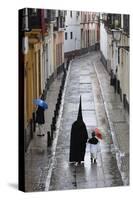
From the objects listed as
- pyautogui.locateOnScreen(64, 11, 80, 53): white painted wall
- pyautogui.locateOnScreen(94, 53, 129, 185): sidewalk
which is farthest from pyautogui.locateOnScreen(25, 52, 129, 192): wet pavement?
pyautogui.locateOnScreen(64, 11, 80, 53): white painted wall

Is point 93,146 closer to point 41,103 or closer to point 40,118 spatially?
point 40,118

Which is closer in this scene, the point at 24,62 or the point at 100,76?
the point at 24,62

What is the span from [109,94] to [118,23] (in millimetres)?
1145

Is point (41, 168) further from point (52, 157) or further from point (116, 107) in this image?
→ point (116, 107)

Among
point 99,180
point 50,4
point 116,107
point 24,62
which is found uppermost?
point 50,4

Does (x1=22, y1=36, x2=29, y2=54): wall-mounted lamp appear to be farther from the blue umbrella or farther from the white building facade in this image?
the white building facade

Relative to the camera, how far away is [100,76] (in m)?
11.1

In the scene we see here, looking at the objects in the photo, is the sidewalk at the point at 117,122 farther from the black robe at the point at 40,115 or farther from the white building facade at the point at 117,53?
the black robe at the point at 40,115

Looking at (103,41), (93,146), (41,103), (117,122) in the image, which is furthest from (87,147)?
(103,41)

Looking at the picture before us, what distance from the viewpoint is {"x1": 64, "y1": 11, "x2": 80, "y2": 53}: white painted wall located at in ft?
35.6

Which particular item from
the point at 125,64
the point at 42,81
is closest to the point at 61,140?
the point at 42,81

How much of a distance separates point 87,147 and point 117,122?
2.10 feet

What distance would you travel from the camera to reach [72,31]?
11094 millimetres

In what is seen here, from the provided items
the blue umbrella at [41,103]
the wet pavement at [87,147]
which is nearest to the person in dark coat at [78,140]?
the wet pavement at [87,147]
